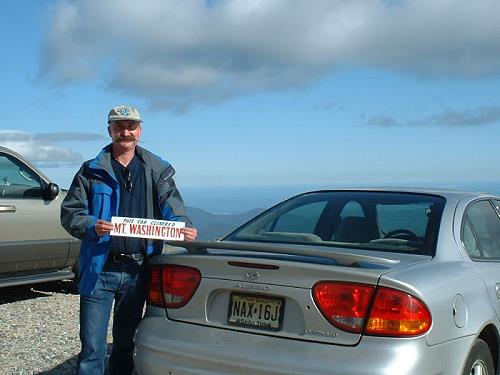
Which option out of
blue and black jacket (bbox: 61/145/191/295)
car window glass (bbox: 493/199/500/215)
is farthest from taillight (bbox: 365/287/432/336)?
car window glass (bbox: 493/199/500/215)

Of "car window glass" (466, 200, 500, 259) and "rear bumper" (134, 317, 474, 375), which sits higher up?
"car window glass" (466, 200, 500, 259)

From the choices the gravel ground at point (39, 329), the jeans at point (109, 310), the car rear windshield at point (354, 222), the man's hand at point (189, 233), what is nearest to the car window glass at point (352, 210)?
the car rear windshield at point (354, 222)

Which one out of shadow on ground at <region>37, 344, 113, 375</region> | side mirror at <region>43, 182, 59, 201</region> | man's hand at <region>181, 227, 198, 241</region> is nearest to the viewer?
man's hand at <region>181, 227, 198, 241</region>

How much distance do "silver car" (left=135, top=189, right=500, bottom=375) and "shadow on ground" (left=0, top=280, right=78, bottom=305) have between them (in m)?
4.65

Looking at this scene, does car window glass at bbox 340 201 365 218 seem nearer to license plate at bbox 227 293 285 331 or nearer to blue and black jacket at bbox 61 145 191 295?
blue and black jacket at bbox 61 145 191 295

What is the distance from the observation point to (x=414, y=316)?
3.12 m

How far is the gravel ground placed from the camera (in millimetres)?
5203

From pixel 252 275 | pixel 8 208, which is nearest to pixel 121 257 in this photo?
pixel 252 275

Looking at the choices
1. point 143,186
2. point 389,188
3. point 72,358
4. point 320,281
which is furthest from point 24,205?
point 320,281

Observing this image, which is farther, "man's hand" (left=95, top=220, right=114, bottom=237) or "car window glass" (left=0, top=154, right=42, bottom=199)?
"car window glass" (left=0, top=154, right=42, bottom=199)

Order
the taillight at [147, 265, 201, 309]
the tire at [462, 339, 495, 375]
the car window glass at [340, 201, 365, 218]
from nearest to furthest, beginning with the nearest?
1. the tire at [462, 339, 495, 375]
2. the taillight at [147, 265, 201, 309]
3. the car window glass at [340, 201, 365, 218]

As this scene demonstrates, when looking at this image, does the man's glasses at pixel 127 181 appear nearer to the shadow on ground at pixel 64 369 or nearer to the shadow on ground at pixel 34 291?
the shadow on ground at pixel 64 369

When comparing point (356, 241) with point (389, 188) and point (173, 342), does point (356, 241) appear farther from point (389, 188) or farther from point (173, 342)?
point (173, 342)

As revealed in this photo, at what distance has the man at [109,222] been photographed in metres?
3.88
